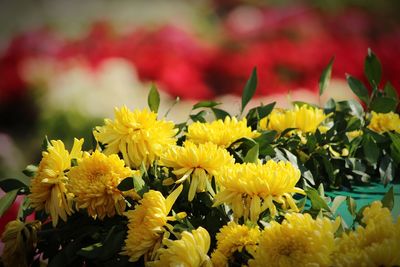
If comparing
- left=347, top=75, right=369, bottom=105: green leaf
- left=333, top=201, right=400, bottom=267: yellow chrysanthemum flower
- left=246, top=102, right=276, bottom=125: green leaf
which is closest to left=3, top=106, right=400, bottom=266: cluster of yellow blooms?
left=333, top=201, right=400, bottom=267: yellow chrysanthemum flower

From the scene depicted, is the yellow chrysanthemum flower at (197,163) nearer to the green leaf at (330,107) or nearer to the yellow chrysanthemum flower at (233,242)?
the yellow chrysanthemum flower at (233,242)

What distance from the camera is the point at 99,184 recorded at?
67 cm

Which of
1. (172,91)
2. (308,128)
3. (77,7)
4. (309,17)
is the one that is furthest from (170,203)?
(309,17)

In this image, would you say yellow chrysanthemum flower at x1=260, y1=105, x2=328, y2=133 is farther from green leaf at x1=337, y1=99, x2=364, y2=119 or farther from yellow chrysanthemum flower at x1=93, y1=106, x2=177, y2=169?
yellow chrysanthemum flower at x1=93, y1=106, x2=177, y2=169

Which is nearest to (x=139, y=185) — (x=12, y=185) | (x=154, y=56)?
(x=12, y=185)

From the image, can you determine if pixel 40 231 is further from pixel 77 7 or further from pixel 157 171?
pixel 77 7

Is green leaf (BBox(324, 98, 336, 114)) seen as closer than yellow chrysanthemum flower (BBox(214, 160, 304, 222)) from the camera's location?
No

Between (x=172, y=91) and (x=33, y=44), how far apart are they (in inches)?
21.7

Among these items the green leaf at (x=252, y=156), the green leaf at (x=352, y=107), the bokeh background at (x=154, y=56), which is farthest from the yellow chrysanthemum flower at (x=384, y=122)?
the bokeh background at (x=154, y=56)

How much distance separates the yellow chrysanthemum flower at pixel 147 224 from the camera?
621mm

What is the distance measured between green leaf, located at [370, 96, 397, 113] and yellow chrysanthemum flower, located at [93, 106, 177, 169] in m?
0.35

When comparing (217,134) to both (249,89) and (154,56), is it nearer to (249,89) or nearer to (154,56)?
(249,89)

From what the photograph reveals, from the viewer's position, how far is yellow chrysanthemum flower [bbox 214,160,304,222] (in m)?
0.61

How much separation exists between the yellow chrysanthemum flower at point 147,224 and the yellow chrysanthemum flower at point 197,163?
0.03 m
